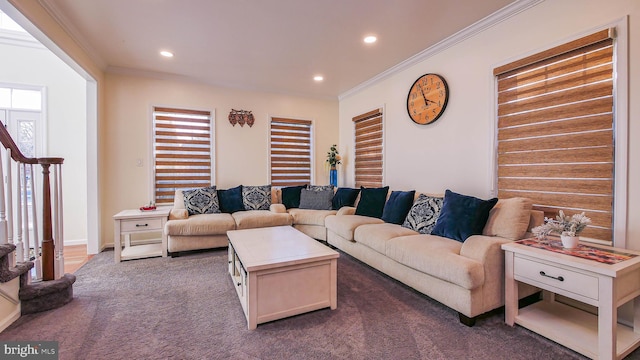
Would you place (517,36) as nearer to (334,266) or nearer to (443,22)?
(443,22)

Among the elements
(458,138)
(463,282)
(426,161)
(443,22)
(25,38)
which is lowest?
(463,282)

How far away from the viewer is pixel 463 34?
9.55 feet

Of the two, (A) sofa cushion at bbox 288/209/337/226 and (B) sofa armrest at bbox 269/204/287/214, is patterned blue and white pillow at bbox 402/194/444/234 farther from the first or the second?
(B) sofa armrest at bbox 269/204/287/214

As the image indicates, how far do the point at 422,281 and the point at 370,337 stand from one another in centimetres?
73

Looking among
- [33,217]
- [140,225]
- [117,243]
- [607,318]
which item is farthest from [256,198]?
[607,318]

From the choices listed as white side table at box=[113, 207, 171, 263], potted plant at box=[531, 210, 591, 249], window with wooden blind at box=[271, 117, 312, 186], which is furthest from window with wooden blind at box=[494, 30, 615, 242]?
white side table at box=[113, 207, 171, 263]

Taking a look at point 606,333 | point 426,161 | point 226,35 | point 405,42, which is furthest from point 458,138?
point 226,35

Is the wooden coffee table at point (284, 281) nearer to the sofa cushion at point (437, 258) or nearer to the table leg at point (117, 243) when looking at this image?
the sofa cushion at point (437, 258)

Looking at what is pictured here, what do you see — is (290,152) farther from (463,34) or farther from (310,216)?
(463,34)

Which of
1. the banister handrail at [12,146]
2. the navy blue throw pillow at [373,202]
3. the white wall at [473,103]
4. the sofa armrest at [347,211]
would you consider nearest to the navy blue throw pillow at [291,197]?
the sofa armrest at [347,211]

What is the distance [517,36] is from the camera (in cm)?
248

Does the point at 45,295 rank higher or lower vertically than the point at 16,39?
lower

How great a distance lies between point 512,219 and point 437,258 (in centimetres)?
74

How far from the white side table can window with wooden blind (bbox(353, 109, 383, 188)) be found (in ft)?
9.88
